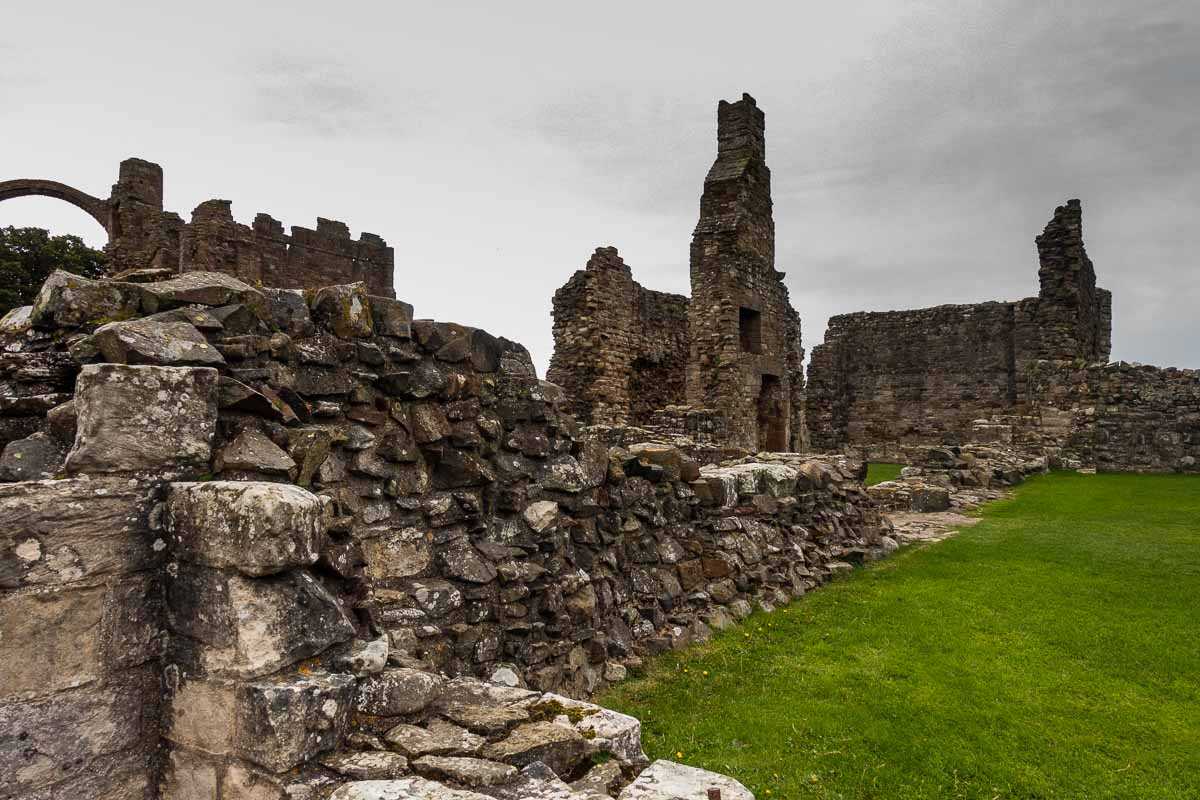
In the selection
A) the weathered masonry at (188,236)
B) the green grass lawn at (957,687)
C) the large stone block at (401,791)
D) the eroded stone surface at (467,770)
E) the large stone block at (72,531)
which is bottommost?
the green grass lawn at (957,687)

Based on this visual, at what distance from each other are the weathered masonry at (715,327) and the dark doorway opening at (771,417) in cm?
3

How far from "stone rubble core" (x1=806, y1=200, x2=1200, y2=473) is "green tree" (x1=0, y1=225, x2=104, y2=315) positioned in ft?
86.9

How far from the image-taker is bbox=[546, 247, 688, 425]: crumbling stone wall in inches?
703

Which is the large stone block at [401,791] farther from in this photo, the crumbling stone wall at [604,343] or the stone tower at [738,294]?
the stone tower at [738,294]

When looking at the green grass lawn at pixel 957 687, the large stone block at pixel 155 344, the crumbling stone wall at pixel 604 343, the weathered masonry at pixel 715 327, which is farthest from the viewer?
the crumbling stone wall at pixel 604 343

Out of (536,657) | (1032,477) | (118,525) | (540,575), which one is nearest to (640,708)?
(536,657)

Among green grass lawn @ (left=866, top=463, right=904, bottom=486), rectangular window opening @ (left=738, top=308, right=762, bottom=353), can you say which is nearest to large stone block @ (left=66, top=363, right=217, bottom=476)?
rectangular window opening @ (left=738, top=308, right=762, bottom=353)

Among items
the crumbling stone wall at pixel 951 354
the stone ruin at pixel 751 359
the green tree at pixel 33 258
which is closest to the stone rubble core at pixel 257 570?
the stone ruin at pixel 751 359

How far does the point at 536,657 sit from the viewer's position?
5027 mm

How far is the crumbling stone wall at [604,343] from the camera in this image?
58.6 feet

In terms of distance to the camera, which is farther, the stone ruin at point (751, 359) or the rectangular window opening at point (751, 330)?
the rectangular window opening at point (751, 330)

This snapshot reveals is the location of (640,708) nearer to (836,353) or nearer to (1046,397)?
(1046,397)

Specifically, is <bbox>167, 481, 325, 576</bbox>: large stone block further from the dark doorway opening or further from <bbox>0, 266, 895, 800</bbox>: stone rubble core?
the dark doorway opening

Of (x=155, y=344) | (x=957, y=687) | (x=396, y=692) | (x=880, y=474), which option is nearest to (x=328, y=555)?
(x=396, y=692)
